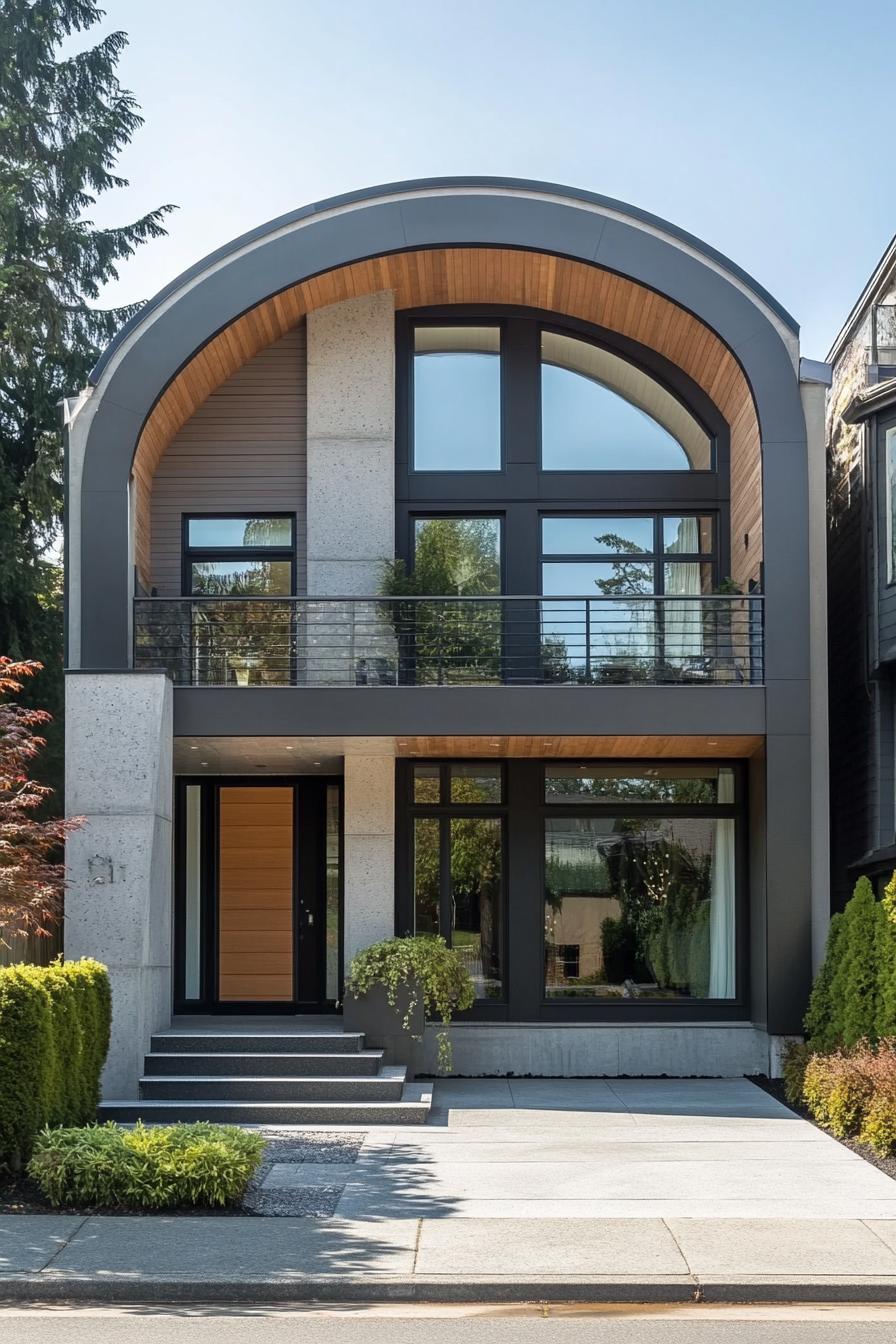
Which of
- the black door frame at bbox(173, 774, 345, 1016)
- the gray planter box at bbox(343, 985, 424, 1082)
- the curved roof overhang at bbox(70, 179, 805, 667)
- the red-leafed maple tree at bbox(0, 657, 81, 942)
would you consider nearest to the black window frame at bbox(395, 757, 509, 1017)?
the black door frame at bbox(173, 774, 345, 1016)

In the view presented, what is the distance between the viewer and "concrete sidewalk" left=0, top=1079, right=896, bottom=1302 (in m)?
7.04

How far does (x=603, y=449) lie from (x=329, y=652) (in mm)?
3886

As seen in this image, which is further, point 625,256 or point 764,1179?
point 625,256

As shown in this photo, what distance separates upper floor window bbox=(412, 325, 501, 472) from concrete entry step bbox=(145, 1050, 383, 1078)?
21.8 feet

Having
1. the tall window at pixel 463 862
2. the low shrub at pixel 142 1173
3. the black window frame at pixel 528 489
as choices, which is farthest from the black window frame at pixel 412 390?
the low shrub at pixel 142 1173

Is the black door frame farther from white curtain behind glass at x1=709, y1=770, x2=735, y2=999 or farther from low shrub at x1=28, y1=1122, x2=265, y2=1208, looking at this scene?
low shrub at x1=28, y1=1122, x2=265, y2=1208

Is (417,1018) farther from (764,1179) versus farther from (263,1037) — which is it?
(764,1179)

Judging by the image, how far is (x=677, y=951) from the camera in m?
15.6

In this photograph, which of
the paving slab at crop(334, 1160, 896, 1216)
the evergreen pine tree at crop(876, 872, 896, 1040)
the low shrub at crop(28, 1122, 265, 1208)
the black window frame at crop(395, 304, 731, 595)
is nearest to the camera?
the low shrub at crop(28, 1122, 265, 1208)

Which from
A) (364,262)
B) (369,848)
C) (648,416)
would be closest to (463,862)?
(369,848)

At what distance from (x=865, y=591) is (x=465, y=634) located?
420 centimetres

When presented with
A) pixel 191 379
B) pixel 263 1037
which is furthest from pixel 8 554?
pixel 263 1037

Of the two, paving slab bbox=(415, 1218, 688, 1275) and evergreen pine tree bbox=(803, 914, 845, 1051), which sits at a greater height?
evergreen pine tree bbox=(803, 914, 845, 1051)

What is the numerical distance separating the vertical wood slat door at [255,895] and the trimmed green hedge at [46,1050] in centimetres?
464
